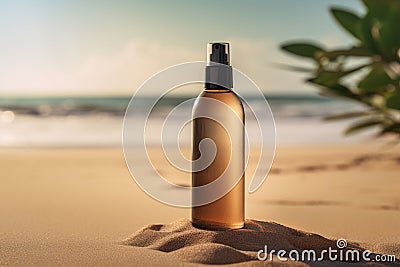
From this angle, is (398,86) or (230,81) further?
(230,81)

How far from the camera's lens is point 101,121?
25.1 feet

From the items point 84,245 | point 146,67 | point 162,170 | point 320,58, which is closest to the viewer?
point 320,58

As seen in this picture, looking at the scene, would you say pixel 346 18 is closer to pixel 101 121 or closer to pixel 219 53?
pixel 219 53

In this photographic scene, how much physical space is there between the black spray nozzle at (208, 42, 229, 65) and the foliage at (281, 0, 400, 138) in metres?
0.31

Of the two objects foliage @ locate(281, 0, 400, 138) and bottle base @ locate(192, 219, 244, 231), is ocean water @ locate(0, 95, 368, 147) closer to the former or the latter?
bottle base @ locate(192, 219, 244, 231)

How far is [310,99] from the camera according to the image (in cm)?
1057

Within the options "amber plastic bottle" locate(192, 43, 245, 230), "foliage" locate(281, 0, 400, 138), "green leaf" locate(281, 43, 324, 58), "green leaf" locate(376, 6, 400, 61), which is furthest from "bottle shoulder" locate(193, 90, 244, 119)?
"green leaf" locate(376, 6, 400, 61)

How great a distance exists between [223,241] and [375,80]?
1.69 feet

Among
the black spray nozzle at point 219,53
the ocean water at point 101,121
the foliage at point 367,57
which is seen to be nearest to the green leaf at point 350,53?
the foliage at point 367,57

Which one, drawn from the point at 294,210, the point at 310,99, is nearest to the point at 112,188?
the point at 294,210

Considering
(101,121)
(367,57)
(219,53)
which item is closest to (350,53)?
(367,57)

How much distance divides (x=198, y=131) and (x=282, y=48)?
1.41 feet

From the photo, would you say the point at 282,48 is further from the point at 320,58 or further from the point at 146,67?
the point at 146,67

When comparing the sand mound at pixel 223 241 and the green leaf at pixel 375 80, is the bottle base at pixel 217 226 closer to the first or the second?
the sand mound at pixel 223 241
